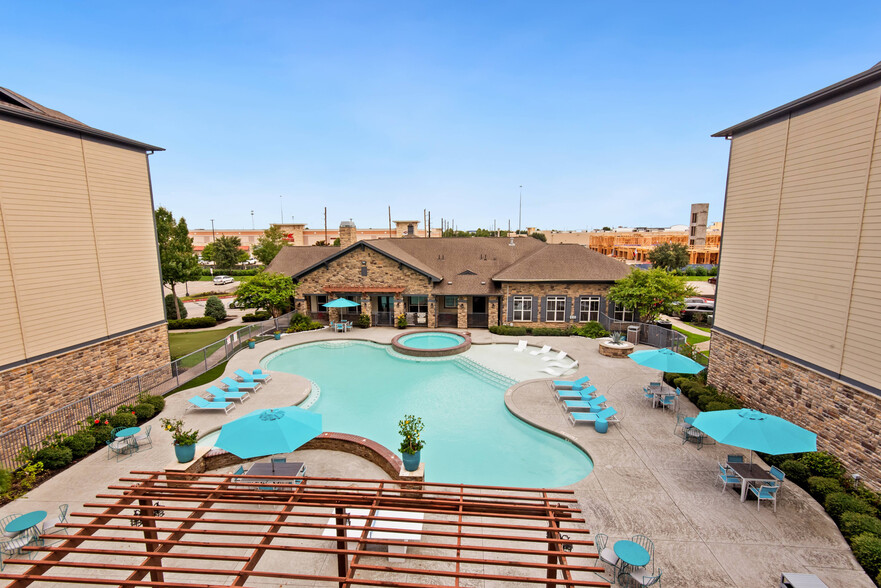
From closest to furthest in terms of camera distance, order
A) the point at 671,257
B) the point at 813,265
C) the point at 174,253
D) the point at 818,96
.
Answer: the point at 818,96 → the point at 813,265 → the point at 174,253 → the point at 671,257

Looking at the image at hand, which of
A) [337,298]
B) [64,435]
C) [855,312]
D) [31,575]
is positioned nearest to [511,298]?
[337,298]

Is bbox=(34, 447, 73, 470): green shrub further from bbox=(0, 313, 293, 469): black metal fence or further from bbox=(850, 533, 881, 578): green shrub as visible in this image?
bbox=(850, 533, 881, 578): green shrub

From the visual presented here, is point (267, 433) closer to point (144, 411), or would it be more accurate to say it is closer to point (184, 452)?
point (184, 452)

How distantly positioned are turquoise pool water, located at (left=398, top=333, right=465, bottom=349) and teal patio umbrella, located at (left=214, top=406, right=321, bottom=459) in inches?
535

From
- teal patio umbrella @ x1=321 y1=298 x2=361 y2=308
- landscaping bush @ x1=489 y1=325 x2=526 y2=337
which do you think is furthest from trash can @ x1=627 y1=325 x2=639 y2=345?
teal patio umbrella @ x1=321 y1=298 x2=361 y2=308

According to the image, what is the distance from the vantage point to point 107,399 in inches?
575

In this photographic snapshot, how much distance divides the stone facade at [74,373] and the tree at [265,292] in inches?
276

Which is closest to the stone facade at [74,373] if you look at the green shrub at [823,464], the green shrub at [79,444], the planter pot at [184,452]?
the green shrub at [79,444]

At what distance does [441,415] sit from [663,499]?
7680mm

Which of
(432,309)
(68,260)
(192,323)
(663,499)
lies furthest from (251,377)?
(192,323)

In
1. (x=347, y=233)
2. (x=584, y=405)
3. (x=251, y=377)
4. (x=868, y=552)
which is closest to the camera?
(x=868, y=552)

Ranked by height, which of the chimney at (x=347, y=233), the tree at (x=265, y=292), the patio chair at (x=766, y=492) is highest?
the chimney at (x=347, y=233)

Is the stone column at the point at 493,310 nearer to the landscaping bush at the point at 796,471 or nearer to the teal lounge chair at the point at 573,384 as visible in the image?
the teal lounge chair at the point at 573,384

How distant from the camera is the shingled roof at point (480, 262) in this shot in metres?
26.6
